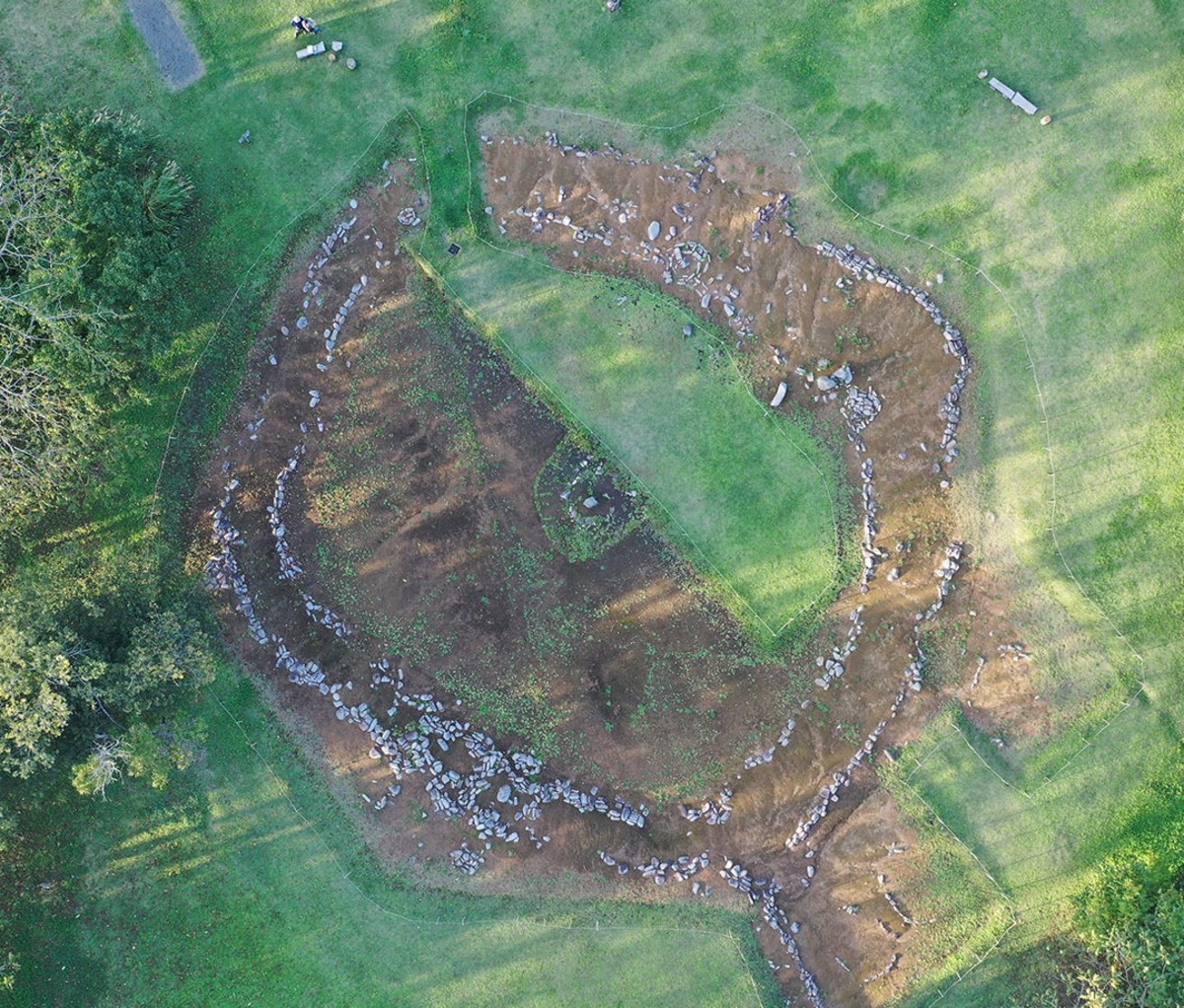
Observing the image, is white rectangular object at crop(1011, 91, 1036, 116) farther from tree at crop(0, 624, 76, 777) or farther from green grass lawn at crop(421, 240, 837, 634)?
tree at crop(0, 624, 76, 777)

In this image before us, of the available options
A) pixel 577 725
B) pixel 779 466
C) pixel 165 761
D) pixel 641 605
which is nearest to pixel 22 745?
pixel 165 761

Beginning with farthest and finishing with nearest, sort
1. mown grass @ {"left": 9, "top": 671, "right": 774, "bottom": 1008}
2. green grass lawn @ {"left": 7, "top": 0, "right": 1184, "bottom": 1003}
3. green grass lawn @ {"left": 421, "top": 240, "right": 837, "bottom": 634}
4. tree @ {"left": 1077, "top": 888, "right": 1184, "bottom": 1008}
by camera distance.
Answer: green grass lawn @ {"left": 421, "top": 240, "right": 837, "bottom": 634}, green grass lawn @ {"left": 7, "top": 0, "right": 1184, "bottom": 1003}, mown grass @ {"left": 9, "top": 671, "right": 774, "bottom": 1008}, tree @ {"left": 1077, "top": 888, "right": 1184, "bottom": 1008}

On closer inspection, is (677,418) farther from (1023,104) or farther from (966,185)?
(1023,104)

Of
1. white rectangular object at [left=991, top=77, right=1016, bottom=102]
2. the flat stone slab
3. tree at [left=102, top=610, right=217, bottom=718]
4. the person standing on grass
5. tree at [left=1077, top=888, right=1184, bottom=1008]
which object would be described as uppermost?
the flat stone slab

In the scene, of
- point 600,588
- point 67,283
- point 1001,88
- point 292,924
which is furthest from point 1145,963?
point 67,283

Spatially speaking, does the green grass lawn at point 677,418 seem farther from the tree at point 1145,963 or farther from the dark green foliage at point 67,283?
the tree at point 1145,963

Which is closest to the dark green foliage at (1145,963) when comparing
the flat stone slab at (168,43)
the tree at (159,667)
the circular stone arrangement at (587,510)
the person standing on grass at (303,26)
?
the circular stone arrangement at (587,510)

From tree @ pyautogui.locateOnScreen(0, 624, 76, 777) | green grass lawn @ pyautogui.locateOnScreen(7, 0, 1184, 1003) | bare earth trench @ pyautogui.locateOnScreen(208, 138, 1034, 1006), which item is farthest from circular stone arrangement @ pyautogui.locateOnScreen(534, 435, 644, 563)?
tree @ pyautogui.locateOnScreen(0, 624, 76, 777)
